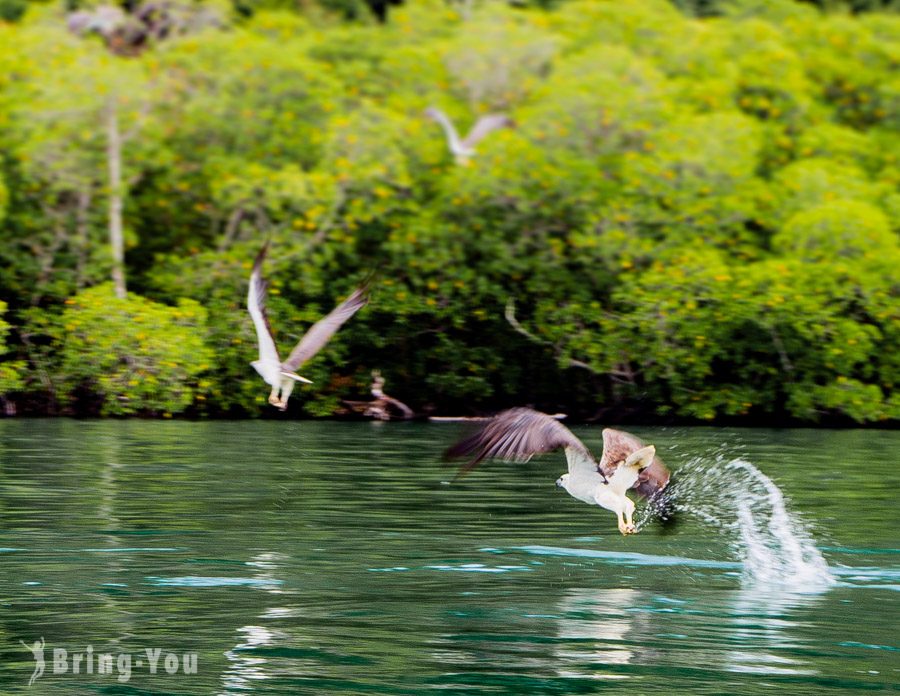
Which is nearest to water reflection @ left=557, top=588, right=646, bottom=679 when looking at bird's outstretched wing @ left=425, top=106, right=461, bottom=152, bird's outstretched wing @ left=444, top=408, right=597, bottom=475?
bird's outstretched wing @ left=444, top=408, right=597, bottom=475

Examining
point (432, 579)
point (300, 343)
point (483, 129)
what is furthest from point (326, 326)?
point (483, 129)

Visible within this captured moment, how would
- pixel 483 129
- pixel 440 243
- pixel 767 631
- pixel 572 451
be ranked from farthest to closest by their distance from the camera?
pixel 483 129 → pixel 440 243 → pixel 572 451 → pixel 767 631

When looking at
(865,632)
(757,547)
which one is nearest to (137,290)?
(757,547)

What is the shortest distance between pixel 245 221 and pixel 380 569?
20179mm

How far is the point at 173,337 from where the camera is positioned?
27.8m

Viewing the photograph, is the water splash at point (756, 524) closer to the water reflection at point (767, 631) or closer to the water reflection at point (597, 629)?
the water reflection at point (767, 631)

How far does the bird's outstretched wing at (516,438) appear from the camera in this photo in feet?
35.8

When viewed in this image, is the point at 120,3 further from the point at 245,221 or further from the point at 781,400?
the point at 781,400

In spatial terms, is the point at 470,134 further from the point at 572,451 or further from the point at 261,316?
the point at 572,451

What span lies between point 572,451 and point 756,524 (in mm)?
4158

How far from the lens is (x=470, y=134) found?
110ft

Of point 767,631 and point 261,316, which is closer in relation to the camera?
point 767,631

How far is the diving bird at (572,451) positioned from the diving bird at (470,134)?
21.5 m
